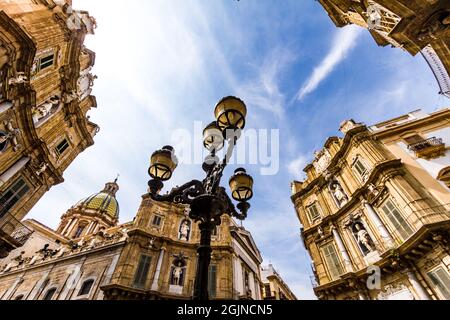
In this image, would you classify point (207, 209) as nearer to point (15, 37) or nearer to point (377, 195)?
point (377, 195)

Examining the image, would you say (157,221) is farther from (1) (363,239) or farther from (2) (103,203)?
(2) (103,203)

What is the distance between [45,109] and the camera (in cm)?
1505

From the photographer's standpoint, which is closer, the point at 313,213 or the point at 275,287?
the point at 313,213

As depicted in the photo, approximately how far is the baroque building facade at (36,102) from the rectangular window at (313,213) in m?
18.8

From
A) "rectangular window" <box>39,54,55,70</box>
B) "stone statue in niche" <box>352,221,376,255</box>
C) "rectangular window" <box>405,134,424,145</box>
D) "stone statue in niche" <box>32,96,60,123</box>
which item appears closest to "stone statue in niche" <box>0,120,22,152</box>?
"stone statue in niche" <box>32,96,60,123</box>

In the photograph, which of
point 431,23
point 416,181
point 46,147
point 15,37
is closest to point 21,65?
point 15,37

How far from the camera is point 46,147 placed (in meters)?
14.6

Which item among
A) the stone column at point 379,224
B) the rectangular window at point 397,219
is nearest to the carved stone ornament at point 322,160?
the stone column at point 379,224

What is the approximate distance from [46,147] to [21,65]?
502 centimetres

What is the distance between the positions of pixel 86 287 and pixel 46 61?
51.9 feet

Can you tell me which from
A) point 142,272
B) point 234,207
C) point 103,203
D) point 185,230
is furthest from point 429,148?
point 103,203

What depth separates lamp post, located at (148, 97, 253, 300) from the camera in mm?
3991

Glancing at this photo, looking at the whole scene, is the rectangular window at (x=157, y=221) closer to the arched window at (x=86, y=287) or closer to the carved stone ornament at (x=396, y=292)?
the arched window at (x=86, y=287)
